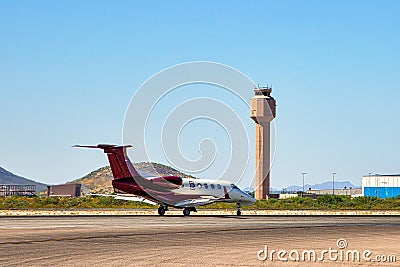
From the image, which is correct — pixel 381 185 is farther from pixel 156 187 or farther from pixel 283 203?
pixel 156 187

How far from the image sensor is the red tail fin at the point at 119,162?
2324 inches

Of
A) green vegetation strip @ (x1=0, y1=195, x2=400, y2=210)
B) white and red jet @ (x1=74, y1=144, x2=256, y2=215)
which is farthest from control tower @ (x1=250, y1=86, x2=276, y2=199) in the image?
white and red jet @ (x1=74, y1=144, x2=256, y2=215)

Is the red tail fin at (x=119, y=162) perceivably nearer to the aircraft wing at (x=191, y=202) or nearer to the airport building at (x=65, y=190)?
the aircraft wing at (x=191, y=202)

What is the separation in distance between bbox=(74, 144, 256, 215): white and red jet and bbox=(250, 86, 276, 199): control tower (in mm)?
87776

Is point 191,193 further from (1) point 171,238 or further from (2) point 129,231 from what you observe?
(1) point 171,238

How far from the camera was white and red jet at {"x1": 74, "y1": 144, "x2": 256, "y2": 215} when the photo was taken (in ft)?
189

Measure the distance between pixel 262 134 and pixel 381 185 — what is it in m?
45.7

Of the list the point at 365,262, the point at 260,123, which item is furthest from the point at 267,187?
the point at 365,262

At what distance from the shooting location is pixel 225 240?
102ft

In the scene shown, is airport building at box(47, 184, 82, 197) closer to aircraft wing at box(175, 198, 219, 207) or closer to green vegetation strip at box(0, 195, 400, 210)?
green vegetation strip at box(0, 195, 400, 210)

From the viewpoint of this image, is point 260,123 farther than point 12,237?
Yes

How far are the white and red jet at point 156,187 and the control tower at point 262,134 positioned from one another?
288 ft

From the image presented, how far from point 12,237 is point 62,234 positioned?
297 cm

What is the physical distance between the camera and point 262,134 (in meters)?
149
